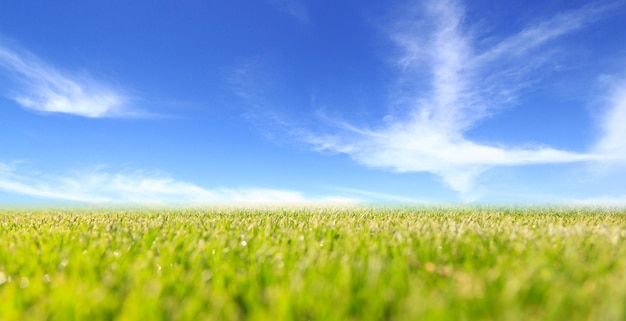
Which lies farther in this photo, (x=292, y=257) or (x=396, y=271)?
(x=292, y=257)

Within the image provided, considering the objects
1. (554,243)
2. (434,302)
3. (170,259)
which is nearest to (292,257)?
(170,259)

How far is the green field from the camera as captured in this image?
94.4 inches

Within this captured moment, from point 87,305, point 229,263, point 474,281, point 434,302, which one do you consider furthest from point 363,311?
point 229,263

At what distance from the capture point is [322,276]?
10.3 ft

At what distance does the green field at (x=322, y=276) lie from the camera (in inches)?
94.4

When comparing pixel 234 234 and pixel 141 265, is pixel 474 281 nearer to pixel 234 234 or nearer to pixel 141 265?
pixel 141 265

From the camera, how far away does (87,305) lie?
2.57 meters

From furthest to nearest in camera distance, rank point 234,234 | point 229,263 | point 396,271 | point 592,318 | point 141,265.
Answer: point 234,234, point 229,263, point 141,265, point 396,271, point 592,318

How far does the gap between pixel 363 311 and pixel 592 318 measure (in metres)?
1.03

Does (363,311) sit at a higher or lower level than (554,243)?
lower

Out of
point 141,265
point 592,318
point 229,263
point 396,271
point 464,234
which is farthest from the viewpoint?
point 464,234

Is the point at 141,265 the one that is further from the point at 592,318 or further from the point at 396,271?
the point at 592,318

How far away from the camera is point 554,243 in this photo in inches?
174

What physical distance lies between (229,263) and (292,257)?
1.68 feet
